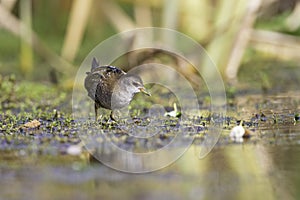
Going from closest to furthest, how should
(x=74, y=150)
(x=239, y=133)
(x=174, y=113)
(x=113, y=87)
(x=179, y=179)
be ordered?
(x=179, y=179) < (x=74, y=150) < (x=239, y=133) < (x=113, y=87) < (x=174, y=113)

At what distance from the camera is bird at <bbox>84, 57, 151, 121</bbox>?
458cm

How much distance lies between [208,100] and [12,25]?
2590 millimetres

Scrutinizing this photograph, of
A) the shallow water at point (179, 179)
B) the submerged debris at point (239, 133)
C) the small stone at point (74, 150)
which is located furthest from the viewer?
the submerged debris at point (239, 133)

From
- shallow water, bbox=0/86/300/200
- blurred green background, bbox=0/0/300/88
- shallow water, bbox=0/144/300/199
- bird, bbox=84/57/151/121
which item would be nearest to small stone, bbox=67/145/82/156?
shallow water, bbox=0/86/300/200

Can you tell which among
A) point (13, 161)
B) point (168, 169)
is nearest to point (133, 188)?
point (168, 169)

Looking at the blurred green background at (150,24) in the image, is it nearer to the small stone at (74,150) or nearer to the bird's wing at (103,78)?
the bird's wing at (103,78)

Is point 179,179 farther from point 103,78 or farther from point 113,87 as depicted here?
point 103,78

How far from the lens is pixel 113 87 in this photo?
15.1 ft

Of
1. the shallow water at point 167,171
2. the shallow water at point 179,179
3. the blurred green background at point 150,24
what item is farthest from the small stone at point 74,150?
the blurred green background at point 150,24

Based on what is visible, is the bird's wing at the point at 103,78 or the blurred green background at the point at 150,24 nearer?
the bird's wing at the point at 103,78

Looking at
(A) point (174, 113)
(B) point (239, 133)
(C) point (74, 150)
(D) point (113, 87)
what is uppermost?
Result: (D) point (113, 87)

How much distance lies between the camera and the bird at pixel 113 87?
4.58 metres

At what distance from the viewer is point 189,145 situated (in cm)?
407

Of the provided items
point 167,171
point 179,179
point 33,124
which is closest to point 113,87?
point 33,124
